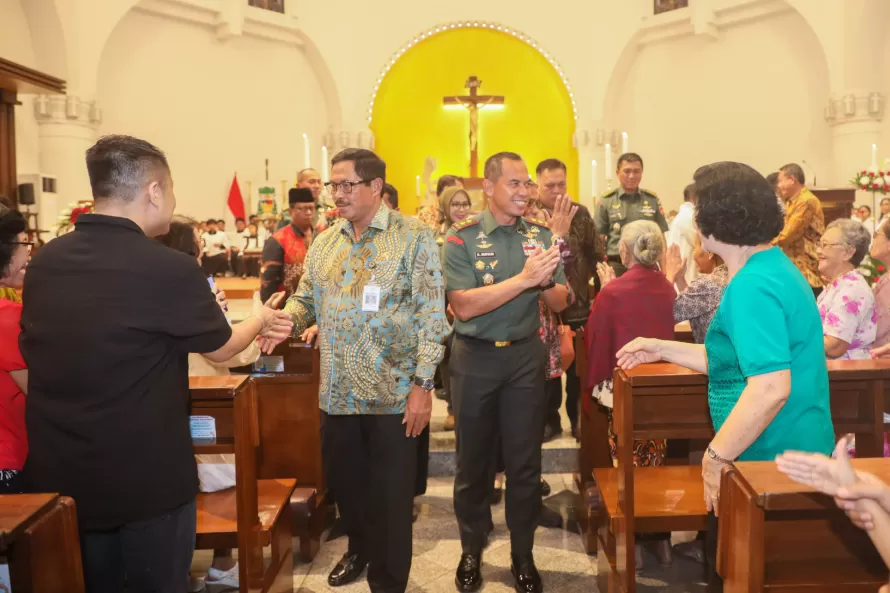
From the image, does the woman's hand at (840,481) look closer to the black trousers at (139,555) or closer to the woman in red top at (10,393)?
the black trousers at (139,555)

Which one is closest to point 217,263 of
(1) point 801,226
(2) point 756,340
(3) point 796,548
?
(1) point 801,226

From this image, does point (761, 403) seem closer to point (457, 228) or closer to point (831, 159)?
point (457, 228)

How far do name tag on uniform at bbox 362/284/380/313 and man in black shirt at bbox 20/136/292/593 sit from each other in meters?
0.84

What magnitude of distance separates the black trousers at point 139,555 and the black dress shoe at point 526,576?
1523 millimetres

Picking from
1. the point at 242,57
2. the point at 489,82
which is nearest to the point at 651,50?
the point at 489,82

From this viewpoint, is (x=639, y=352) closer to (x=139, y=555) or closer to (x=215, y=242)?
(x=139, y=555)

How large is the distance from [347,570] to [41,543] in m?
1.79

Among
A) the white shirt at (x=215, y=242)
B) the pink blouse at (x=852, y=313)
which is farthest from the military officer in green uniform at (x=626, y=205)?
the white shirt at (x=215, y=242)

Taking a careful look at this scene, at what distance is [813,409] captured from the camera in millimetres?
1772

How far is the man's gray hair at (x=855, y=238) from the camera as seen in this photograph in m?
3.13

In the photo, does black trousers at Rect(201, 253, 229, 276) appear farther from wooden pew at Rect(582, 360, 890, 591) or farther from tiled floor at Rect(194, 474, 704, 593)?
wooden pew at Rect(582, 360, 890, 591)

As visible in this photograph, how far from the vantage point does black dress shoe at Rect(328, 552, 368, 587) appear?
9.96 ft

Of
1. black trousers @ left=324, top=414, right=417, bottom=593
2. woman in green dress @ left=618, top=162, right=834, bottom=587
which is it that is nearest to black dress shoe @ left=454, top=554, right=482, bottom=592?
black trousers @ left=324, top=414, right=417, bottom=593

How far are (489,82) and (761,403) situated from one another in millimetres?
10915
